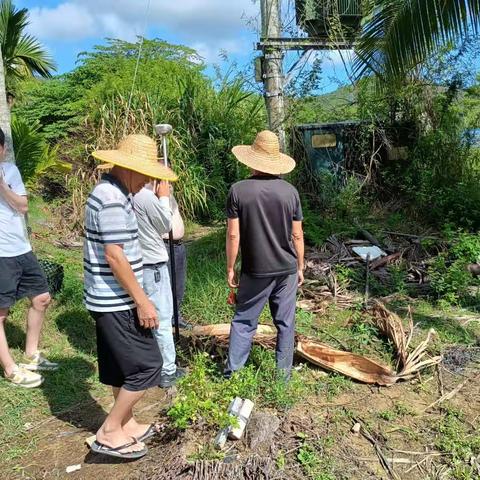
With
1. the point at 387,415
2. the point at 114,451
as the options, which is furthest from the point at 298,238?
the point at 114,451

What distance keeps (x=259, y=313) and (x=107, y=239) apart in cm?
138

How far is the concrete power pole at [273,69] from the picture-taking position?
775 cm

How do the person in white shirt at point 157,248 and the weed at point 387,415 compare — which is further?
the person in white shirt at point 157,248

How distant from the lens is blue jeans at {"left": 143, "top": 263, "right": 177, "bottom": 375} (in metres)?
3.60

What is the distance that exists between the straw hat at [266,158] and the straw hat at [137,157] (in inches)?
30.8

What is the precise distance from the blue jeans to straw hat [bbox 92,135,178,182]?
92cm

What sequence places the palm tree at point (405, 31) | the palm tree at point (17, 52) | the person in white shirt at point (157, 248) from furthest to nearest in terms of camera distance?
the palm tree at point (17, 52), the palm tree at point (405, 31), the person in white shirt at point (157, 248)

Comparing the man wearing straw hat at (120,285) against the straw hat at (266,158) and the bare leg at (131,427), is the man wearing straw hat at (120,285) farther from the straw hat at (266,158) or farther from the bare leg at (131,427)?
the straw hat at (266,158)

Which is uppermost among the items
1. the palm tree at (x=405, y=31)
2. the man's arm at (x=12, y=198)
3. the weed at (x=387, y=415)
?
the palm tree at (x=405, y=31)

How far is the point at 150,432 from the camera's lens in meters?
3.21

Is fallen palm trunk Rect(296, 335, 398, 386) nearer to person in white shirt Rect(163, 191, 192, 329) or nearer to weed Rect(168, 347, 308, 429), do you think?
weed Rect(168, 347, 308, 429)

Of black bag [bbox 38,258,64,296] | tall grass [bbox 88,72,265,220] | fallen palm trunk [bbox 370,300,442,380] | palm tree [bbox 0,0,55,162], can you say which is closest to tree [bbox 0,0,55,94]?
palm tree [bbox 0,0,55,162]

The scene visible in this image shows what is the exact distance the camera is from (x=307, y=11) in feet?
25.6

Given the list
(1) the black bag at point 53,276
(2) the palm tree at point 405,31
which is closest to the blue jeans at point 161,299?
(1) the black bag at point 53,276
